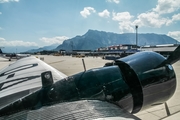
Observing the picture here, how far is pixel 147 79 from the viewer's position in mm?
2760

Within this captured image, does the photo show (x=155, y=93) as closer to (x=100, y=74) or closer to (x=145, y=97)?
(x=145, y=97)

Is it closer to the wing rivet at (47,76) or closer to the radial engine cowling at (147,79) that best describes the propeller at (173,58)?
the radial engine cowling at (147,79)

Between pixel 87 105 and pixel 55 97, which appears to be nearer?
pixel 87 105

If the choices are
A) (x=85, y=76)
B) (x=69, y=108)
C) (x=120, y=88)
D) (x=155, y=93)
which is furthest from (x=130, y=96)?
(x=69, y=108)

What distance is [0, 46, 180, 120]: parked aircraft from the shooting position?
69.3 inches

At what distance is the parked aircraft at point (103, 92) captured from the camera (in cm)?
176

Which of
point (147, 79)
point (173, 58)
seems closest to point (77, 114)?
point (147, 79)

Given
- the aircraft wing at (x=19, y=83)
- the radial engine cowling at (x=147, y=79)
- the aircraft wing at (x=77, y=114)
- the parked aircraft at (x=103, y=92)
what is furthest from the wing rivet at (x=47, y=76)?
the aircraft wing at (x=19, y=83)

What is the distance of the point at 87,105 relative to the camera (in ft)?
6.26

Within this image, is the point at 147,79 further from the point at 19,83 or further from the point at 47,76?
the point at 19,83

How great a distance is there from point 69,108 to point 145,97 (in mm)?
1568

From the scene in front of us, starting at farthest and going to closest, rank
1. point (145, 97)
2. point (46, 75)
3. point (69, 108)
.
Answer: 1. point (145, 97)
2. point (46, 75)
3. point (69, 108)

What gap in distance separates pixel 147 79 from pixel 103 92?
984 mm

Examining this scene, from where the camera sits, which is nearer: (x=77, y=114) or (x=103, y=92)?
(x=77, y=114)
